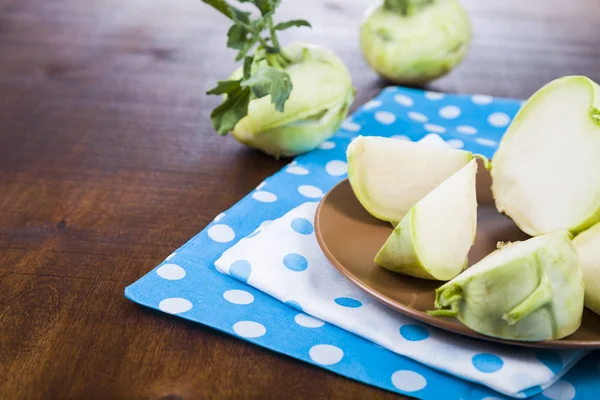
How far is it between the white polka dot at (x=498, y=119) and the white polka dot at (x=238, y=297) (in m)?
0.43

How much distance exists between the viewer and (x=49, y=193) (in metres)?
0.76

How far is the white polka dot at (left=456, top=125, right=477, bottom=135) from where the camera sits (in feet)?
2.99

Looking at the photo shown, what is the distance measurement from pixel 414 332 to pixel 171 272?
19 centimetres

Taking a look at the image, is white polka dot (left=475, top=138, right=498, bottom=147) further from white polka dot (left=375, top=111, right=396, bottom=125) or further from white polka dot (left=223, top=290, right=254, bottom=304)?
white polka dot (left=223, top=290, right=254, bottom=304)

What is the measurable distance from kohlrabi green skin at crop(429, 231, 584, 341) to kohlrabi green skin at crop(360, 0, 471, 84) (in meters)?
0.49

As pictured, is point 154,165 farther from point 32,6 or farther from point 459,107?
point 32,6

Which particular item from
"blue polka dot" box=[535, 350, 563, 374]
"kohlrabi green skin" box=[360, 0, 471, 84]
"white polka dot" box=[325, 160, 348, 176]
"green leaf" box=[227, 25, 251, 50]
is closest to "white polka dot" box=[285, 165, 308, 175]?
"white polka dot" box=[325, 160, 348, 176]

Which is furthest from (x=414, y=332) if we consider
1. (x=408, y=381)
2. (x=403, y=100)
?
(x=403, y=100)

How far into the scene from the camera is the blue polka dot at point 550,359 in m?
0.52

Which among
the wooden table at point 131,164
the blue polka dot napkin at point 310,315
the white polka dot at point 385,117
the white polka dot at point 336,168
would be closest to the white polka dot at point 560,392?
the blue polka dot napkin at point 310,315

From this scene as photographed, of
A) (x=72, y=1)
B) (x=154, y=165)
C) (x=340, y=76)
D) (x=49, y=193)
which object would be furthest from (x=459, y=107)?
(x=72, y=1)

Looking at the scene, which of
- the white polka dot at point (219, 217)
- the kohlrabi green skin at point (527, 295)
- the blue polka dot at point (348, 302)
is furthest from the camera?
the white polka dot at point (219, 217)

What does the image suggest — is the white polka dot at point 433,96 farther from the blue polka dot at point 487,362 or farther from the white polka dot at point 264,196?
the blue polka dot at point 487,362

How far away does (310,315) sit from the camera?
23.0 inches
